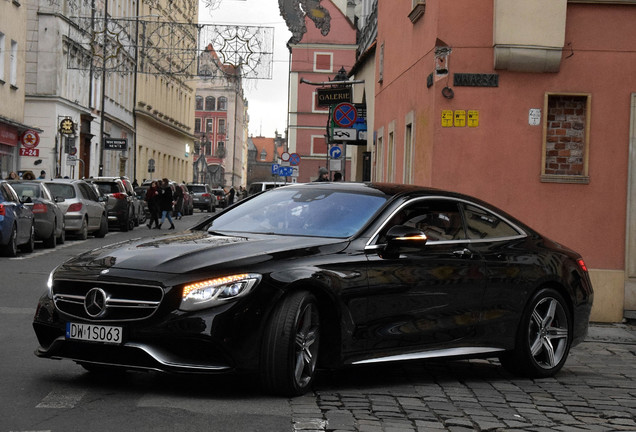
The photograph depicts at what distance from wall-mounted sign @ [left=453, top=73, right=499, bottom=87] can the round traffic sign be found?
9.49 m

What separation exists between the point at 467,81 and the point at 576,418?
8585mm

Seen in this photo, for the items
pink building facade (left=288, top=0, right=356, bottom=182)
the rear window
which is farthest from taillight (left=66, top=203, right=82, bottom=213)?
pink building facade (left=288, top=0, right=356, bottom=182)

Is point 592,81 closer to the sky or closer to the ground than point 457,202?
closer to the sky

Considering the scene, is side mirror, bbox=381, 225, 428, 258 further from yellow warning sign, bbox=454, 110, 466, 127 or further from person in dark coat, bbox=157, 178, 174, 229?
person in dark coat, bbox=157, 178, 174, 229

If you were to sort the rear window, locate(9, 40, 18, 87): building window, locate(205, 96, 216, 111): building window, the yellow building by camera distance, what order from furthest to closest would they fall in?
locate(205, 96, 216, 111): building window, the yellow building, locate(9, 40, 18, 87): building window, the rear window

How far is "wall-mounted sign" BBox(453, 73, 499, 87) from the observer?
15.1 metres

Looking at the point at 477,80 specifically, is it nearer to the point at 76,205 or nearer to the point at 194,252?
the point at 194,252

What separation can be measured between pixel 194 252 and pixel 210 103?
164 metres

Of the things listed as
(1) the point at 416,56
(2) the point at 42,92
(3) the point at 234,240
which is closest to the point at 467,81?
(1) the point at 416,56

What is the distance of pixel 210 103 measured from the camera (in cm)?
17000

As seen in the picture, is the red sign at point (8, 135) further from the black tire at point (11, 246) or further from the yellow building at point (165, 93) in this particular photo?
the black tire at point (11, 246)

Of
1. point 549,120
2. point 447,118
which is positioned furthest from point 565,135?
point 447,118

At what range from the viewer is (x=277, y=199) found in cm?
855

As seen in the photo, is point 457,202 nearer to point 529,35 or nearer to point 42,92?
point 529,35
